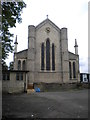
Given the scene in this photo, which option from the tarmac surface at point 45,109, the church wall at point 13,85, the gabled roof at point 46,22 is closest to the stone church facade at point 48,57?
the gabled roof at point 46,22

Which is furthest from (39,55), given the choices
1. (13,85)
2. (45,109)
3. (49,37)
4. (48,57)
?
(45,109)

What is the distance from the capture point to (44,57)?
2962 cm

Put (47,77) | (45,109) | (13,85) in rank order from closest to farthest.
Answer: (45,109), (13,85), (47,77)

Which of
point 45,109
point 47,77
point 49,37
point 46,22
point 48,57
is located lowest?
point 45,109

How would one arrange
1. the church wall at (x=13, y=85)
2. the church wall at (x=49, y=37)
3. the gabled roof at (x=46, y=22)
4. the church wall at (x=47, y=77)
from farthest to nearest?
1. the gabled roof at (x=46, y=22)
2. the church wall at (x=49, y=37)
3. the church wall at (x=47, y=77)
4. the church wall at (x=13, y=85)

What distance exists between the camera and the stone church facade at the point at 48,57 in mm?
28766

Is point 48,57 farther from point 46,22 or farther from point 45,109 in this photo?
point 45,109

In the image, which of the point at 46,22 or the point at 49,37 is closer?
the point at 49,37

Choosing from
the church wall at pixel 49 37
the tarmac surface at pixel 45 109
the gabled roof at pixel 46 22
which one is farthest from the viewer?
the gabled roof at pixel 46 22

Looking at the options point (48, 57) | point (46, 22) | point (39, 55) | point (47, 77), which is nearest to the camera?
point (47, 77)

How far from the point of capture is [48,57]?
29.8 meters

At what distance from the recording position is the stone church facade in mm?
28766

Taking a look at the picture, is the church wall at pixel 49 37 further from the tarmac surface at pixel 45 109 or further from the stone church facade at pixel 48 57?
the tarmac surface at pixel 45 109

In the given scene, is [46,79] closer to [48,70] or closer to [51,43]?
[48,70]
